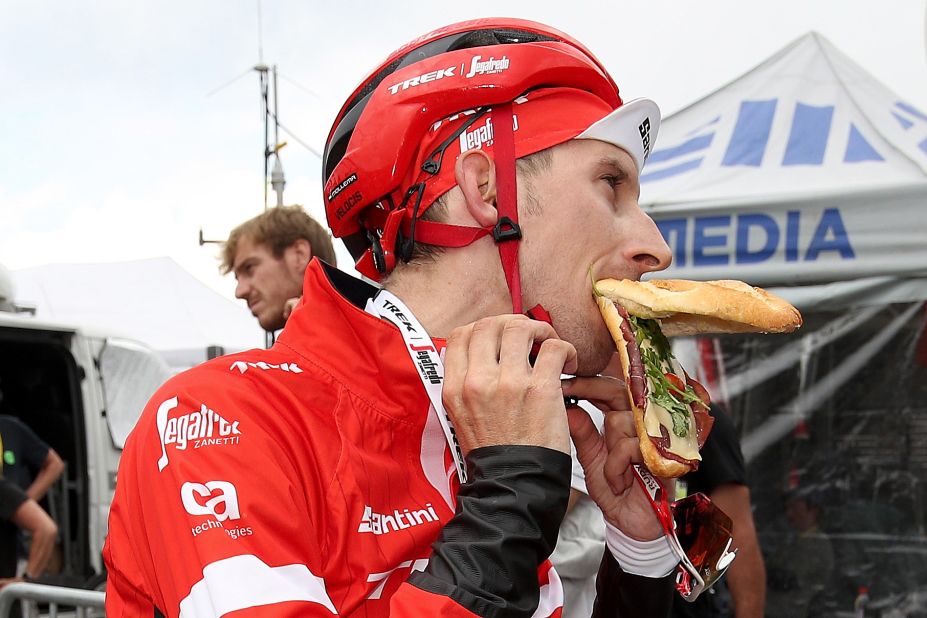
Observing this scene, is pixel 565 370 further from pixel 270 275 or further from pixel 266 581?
pixel 270 275

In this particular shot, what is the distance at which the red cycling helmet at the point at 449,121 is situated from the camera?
1.99m

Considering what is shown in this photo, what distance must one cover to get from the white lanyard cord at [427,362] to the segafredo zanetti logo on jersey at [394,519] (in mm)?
92

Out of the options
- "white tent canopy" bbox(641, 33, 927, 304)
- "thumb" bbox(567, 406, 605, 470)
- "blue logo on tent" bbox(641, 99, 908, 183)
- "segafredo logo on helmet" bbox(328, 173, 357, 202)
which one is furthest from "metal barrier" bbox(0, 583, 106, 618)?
"blue logo on tent" bbox(641, 99, 908, 183)

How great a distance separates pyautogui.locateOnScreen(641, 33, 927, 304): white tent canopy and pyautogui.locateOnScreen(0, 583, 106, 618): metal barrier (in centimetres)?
334

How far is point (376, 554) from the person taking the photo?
1603mm

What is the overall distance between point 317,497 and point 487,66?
101cm

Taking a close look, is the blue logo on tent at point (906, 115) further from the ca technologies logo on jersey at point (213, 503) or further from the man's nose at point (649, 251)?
the ca technologies logo on jersey at point (213, 503)

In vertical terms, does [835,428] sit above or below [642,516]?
below

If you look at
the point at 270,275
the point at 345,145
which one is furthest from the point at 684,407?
the point at 270,275

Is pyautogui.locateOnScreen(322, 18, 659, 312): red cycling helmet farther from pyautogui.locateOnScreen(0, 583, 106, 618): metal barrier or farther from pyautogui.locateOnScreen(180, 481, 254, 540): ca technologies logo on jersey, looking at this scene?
pyautogui.locateOnScreen(0, 583, 106, 618): metal barrier

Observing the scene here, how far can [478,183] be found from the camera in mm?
2012

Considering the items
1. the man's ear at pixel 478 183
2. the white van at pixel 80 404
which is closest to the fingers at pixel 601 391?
the man's ear at pixel 478 183

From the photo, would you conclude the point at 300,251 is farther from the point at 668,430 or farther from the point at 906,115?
the point at 906,115

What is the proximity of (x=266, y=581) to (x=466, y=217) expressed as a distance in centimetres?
92
